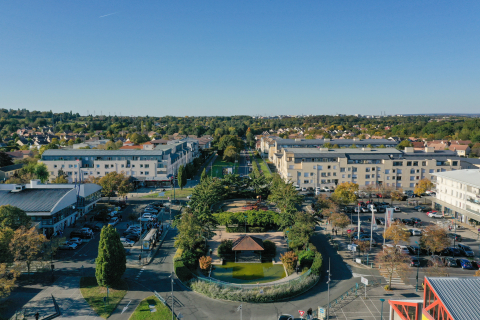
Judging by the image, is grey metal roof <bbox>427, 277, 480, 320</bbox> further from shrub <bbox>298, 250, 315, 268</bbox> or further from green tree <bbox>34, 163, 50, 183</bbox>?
green tree <bbox>34, 163, 50, 183</bbox>

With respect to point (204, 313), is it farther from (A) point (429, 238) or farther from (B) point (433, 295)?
(A) point (429, 238)

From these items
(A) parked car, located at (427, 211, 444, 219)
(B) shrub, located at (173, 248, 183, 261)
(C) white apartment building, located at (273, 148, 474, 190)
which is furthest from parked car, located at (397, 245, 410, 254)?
(C) white apartment building, located at (273, 148, 474, 190)

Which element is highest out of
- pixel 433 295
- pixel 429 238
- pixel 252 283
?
pixel 433 295

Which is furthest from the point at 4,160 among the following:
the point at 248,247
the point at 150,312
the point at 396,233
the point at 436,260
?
the point at 436,260

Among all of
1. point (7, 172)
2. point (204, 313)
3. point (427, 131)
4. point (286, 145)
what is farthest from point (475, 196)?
point (427, 131)

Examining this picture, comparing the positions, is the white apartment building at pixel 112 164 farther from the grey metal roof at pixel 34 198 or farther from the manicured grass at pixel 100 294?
the manicured grass at pixel 100 294
